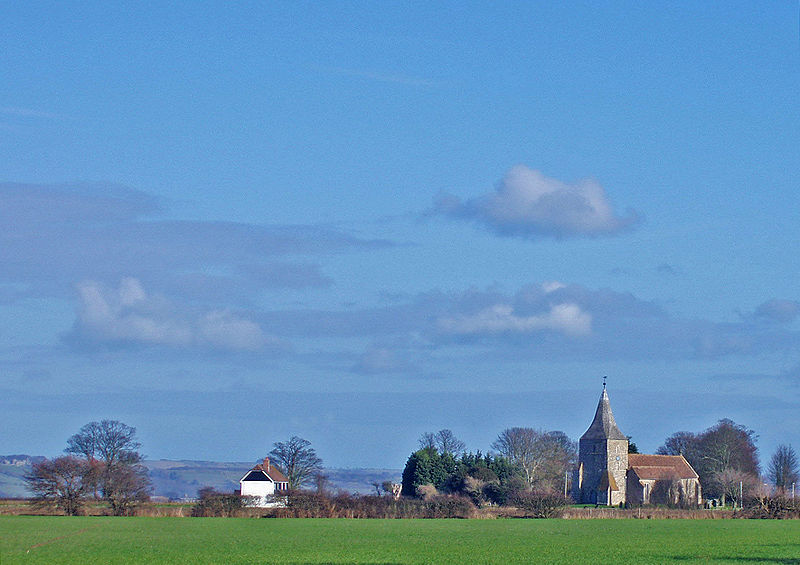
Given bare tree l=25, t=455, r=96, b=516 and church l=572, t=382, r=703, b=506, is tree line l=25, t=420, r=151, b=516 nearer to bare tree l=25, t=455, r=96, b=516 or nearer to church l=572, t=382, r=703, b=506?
bare tree l=25, t=455, r=96, b=516

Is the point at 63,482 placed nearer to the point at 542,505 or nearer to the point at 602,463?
the point at 542,505

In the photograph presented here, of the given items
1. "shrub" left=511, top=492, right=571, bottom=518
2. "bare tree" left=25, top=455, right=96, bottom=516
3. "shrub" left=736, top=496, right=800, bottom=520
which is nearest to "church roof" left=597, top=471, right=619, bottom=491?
"shrub" left=736, top=496, right=800, bottom=520

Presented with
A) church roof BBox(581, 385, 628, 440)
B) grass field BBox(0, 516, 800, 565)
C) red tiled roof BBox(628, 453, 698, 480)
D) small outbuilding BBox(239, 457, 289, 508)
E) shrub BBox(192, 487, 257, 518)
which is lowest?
grass field BBox(0, 516, 800, 565)

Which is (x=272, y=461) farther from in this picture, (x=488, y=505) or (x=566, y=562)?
(x=566, y=562)

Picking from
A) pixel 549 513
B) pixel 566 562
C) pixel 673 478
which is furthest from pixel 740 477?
pixel 566 562

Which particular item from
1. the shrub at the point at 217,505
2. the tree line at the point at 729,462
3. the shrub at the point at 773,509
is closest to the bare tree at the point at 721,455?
the tree line at the point at 729,462

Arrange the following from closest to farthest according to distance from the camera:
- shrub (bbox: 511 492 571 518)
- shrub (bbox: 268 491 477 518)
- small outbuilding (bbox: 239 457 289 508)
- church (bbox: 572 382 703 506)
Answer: shrub (bbox: 268 491 477 518) → shrub (bbox: 511 492 571 518) → small outbuilding (bbox: 239 457 289 508) → church (bbox: 572 382 703 506)

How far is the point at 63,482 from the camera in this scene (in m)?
69.4

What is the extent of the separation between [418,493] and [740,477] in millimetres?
38501

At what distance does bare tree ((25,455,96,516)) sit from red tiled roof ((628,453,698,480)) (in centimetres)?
6136

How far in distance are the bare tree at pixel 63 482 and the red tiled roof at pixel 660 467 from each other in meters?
61.4

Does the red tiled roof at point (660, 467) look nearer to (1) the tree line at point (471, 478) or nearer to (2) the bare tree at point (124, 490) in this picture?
(1) the tree line at point (471, 478)

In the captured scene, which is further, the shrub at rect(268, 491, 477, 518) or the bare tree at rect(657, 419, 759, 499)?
the bare tree at rect(657, 419, 759, 499)

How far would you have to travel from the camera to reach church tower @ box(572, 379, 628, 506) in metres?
112
